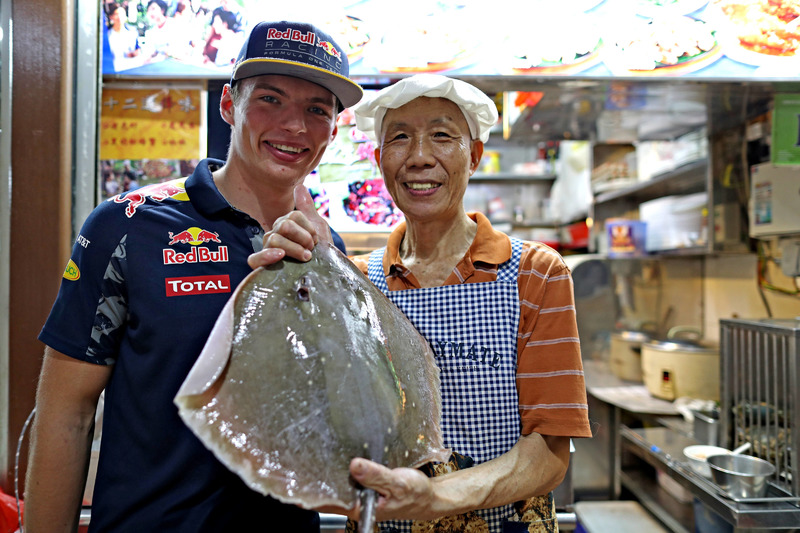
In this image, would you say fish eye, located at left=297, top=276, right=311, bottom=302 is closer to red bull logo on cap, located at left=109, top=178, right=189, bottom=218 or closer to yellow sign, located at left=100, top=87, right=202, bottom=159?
red bull logo on cap, located at left=109, top=178, right=189, bottom=218

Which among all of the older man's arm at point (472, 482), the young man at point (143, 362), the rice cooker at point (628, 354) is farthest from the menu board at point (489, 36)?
the rice cooker at point (628, 354)

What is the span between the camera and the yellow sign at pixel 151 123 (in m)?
2.25

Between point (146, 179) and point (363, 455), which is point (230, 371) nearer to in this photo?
point (363, 455)

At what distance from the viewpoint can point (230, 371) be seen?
3.07ft

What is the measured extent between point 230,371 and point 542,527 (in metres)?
1.04

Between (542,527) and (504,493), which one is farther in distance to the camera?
(542,527)

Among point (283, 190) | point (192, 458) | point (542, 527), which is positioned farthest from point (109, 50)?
point (542, 527)

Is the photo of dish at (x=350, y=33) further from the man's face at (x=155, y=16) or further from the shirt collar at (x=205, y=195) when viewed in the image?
the shirt collar at (x=205, y=195)

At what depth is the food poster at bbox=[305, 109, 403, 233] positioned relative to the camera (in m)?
2.43

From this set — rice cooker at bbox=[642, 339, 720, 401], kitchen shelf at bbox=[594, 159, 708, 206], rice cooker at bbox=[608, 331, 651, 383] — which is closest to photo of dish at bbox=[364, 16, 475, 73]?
kitchen shelf at bbox=[594, 159, 708, 206]

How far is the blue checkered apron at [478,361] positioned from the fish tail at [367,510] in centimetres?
57

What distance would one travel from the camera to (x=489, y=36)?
221cm

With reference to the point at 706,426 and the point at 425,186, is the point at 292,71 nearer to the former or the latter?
the point at 425,186

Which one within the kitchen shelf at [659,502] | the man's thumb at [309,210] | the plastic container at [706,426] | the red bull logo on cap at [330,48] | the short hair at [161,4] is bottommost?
the kitchen shelf at [659,502]
